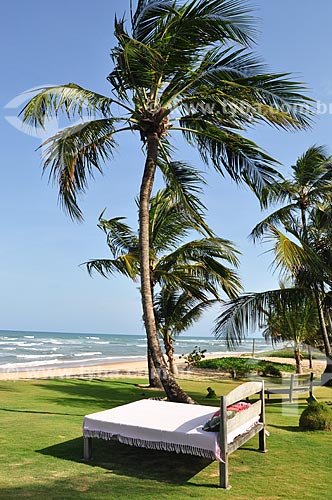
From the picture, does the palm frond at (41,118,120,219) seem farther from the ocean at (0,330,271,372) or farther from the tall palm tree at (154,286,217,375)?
the tall palm tree at (154,286,217,375)

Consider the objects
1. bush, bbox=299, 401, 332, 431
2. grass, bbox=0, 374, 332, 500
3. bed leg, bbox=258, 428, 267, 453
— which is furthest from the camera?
bush, bbox=299, 401, 332, 431

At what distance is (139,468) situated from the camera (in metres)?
5.70

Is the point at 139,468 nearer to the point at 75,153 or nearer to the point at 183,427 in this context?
the point at 183,427

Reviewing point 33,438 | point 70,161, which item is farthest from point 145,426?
point 70,161

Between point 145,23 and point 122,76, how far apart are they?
1.03 meters

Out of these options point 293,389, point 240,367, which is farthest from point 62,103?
point 240,367

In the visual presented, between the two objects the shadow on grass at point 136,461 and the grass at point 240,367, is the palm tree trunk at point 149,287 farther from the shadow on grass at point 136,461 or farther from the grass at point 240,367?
the grass at point 240,367

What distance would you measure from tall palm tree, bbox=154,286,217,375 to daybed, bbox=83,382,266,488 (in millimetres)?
9983

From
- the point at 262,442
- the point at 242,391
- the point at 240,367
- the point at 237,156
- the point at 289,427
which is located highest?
the point at 237,156

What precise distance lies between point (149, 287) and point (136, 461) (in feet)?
10.4

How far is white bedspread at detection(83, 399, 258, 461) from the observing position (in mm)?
5215

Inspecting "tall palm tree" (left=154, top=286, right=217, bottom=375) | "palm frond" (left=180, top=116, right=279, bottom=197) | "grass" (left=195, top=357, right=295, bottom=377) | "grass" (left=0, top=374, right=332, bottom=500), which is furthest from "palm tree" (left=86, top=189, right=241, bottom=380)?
"grass" (left=195, top=357, right=295, bottom=377)

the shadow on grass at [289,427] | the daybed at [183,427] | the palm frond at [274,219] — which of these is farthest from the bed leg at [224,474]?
the palm frond at [274,219]

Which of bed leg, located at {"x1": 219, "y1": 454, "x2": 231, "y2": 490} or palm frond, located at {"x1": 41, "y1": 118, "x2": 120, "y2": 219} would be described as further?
palm frond, located at {"x1": 41, "y1": 118, "x2": 120, "y2": 219}
